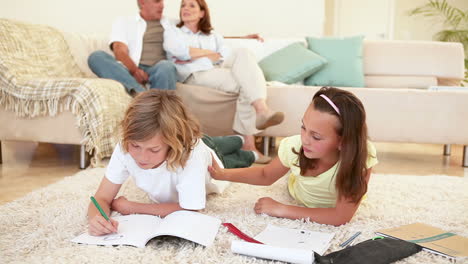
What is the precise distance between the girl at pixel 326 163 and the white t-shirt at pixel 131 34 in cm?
149

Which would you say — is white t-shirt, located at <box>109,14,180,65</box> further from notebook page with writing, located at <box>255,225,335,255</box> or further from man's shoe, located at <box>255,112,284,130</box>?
notebook page with writing, located at <box>255,225,335,255</box>

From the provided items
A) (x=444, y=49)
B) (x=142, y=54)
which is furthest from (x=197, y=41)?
(x=444, y=49)

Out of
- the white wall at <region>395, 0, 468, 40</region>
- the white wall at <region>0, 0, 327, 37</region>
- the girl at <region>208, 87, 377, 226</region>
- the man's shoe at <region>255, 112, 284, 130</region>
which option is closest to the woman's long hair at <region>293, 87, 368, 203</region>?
the girl at <region>208, 87, 377, 226</region>

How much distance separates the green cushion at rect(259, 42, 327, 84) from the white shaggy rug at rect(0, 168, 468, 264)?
1178mm

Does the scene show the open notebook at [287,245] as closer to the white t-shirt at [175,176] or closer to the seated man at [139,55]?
the white t-shirt at [175,176]

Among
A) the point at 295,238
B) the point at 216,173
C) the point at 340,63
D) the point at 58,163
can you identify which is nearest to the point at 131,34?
the point at 58,163

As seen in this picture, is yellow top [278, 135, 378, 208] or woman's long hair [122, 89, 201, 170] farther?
yellow top [278, 135, 378, 208]

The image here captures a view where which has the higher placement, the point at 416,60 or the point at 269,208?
the point at 416,60

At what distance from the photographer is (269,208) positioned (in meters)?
1.42

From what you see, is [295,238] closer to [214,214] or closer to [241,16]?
[214,214]

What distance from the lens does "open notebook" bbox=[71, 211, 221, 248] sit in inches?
44.7

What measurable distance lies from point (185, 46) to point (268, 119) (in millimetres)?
767

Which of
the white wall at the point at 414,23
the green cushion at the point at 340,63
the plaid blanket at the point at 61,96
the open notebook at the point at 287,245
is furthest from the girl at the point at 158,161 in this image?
the white wall at the point at 414,23

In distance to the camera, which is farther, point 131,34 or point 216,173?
point 131,34
